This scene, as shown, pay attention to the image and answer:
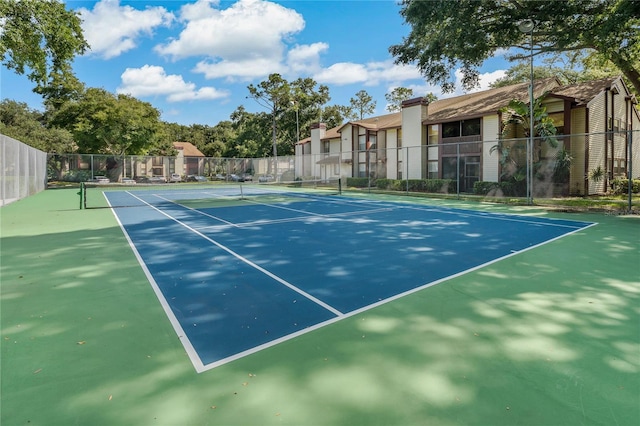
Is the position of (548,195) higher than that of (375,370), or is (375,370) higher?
(548,195)

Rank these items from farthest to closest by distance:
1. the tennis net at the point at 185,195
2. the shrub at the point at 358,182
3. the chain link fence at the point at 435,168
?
the shrub at the point at 358,182
the chain link fence at the point at 435,168
the tennis net at the point at 185,195

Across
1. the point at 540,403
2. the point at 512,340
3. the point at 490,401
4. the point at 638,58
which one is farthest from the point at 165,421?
the point at 638,58

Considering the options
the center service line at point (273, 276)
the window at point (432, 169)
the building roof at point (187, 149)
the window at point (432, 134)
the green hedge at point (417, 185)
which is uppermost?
the building roof at point (187, 149)

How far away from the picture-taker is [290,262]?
616 centimetres

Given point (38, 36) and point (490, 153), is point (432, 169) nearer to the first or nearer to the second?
point (490, 153)

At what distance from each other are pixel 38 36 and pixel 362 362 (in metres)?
18.5

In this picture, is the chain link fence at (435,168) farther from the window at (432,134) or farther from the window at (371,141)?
the window at (432,134)

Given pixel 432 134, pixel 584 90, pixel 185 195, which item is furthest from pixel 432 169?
pixel 185 195

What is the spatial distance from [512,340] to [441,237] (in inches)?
201

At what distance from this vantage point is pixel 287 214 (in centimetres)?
1259

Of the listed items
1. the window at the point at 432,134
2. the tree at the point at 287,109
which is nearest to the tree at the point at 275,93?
the tree at the point at 287,109

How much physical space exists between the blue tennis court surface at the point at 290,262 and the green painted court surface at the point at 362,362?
0.29 m

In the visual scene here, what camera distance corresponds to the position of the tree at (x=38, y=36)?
1388 centimetres

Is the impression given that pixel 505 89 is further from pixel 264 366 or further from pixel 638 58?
pixel 264 366
